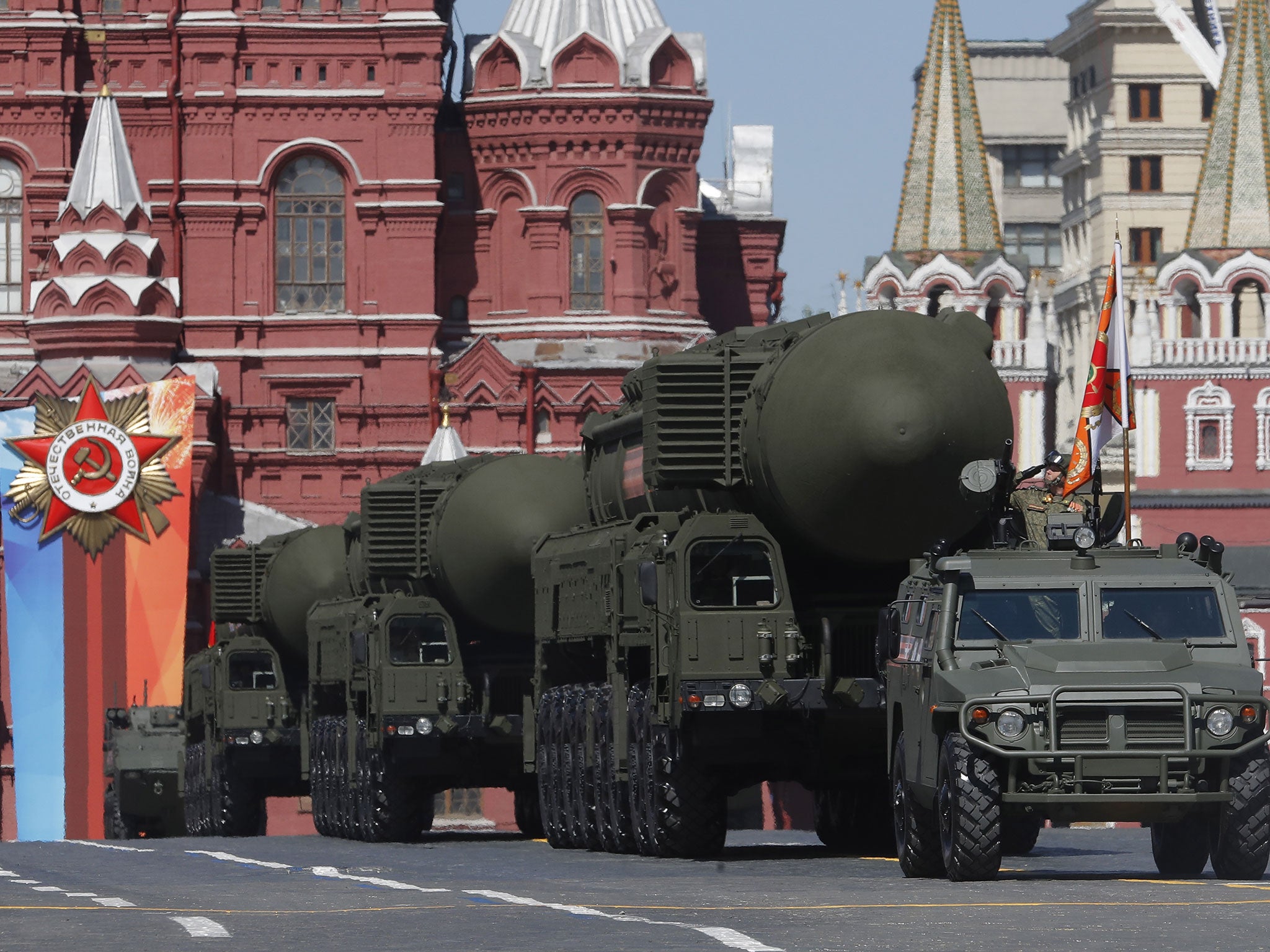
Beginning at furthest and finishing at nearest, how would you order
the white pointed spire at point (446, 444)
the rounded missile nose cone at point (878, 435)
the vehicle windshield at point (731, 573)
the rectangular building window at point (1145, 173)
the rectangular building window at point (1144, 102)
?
the rectangular building window at point (1144, 102), the rectangular building window at point (1145, 173), the white pointed spire at point (446, 444), the vehicle windshield at point (731, 573), the rounded missile nose cone at point (878, 435)

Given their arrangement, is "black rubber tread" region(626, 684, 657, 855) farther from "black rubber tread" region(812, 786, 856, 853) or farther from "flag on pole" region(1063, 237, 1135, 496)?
"flag on pole" region(1063, 237, 1135, 496)

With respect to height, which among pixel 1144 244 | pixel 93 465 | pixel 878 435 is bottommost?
pixel 878 435

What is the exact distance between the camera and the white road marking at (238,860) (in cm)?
2755

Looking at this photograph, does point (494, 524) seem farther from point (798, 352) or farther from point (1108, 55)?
point (1108, 55)

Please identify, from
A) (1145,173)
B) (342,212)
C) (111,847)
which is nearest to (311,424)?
(342,212)

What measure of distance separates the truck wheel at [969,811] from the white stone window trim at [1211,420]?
A: 6297 centimetres

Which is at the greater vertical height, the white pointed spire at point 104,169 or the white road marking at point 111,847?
the white pointed spire at point 104,169

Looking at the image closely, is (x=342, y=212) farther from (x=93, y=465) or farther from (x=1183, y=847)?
(x=1183, y=847)

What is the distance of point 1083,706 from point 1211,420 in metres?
64.1

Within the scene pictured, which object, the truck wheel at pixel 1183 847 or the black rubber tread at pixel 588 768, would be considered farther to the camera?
the black rubber tread at pixel 588 768

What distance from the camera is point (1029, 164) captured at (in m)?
157

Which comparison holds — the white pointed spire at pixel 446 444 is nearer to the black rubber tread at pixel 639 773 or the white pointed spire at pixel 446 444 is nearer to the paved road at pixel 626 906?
the black rubber tread at pixel 639 773

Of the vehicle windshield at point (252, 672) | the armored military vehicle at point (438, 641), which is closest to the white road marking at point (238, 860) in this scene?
the armored military vehicle at point (438, 641)

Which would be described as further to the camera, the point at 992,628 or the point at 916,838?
the point at 916,838
